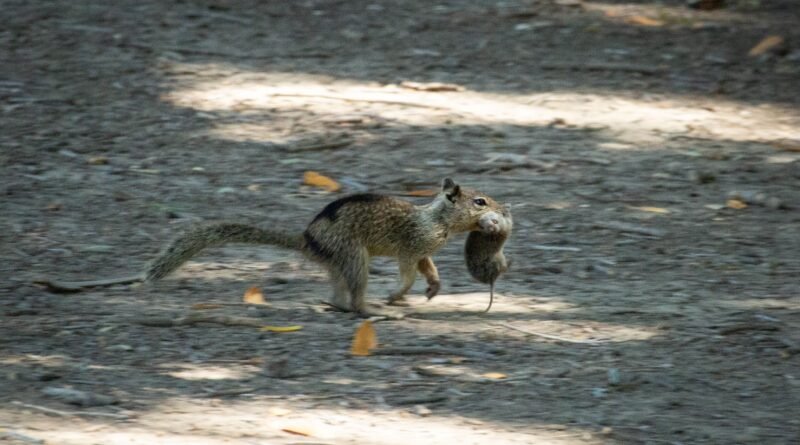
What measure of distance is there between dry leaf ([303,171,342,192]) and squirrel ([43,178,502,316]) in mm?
2216

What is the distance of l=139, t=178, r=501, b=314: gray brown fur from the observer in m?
6.15

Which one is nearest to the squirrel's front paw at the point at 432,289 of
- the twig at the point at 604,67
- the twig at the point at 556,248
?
the twig at the point at 556,248

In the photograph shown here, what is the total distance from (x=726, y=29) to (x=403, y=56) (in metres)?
3.12

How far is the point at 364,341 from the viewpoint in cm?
571

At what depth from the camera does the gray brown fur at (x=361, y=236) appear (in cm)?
615

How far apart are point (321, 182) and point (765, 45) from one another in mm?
4923

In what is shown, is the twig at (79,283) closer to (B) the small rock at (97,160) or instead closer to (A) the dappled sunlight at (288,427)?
(A) the dappled sunlight at (288,427)

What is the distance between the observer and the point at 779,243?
758 cm

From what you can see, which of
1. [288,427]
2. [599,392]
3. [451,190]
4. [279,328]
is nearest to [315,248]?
[279,328]

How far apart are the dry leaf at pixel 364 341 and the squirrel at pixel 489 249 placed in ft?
2.69

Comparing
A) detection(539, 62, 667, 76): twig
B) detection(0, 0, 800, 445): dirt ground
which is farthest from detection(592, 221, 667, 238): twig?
detection(539, 62, 667, 76): twig

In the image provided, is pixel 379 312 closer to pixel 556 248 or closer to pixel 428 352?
pixel 428 352

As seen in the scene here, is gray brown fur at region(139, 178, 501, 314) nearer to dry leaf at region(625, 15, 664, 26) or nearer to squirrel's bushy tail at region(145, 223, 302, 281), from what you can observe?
squirrel's bushy tail at region(145, 223, 302, 281)

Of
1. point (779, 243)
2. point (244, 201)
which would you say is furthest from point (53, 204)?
point (779, 243)
